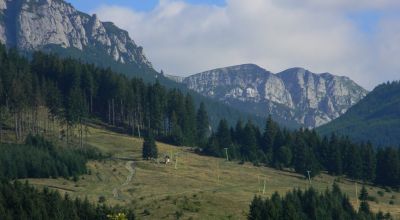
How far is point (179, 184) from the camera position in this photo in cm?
12875

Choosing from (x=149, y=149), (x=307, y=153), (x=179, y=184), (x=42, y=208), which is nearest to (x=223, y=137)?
Answer: (x=307, y=153)

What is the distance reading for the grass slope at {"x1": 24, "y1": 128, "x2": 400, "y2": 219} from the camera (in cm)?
10556

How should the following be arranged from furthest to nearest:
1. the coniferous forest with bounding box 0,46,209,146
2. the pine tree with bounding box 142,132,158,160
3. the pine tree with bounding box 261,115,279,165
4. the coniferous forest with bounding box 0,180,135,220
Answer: the pine tree with bounding box 261,115,279,165 → the coniferous forest with bounding box 0,46,209,146 → the pine tree with bounding box 142,132,158,160 → the coniferous forest with bounding box 0,180,135,220

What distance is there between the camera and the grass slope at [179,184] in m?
106

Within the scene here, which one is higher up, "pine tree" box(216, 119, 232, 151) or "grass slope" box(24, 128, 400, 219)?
"pine tree" box(216, 119, 232, 151)

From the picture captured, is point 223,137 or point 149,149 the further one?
point 223,137

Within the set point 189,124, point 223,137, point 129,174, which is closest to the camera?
point 129,174

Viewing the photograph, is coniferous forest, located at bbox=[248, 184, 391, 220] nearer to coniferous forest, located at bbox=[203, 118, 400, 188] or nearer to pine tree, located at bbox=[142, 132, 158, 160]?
coniferous forest, located at bbox=[203, 118, 400, 188]

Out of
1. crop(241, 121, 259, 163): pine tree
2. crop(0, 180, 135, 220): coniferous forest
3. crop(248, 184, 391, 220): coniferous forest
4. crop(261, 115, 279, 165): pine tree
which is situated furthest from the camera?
crop(261, 115, 279, 165): pine tree

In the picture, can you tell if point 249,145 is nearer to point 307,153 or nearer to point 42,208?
point 307,153

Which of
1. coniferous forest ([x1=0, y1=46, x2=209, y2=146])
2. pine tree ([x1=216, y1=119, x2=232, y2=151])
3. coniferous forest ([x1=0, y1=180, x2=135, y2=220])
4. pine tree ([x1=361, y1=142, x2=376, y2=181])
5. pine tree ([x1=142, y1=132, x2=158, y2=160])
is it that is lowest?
coniferous forest ([x1=0, y1=180, x2=135, y2=220])

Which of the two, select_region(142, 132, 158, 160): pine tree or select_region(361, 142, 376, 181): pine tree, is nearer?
select_region(142, 132, 158, 160): pine tree

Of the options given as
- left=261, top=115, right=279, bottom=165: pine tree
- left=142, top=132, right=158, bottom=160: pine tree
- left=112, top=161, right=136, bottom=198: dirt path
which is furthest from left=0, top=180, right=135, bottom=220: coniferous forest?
left=261, top=115, right=279, bottom=165: pine tree

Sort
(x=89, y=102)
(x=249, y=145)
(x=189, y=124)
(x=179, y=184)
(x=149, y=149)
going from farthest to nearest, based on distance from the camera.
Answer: (x=89, y=102), (x=189, y=124), (x=249, y=145), (x=149, y=149), (x=179, y=184)
